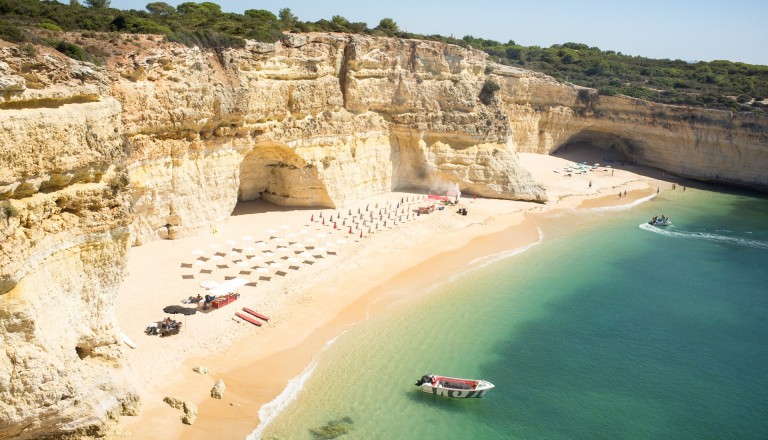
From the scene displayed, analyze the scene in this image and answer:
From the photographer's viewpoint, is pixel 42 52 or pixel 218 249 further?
pixel 218 249

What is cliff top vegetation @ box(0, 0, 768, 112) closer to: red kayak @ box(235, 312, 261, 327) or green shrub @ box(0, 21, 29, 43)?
green shrub @ box(0, 21, 29, 43)

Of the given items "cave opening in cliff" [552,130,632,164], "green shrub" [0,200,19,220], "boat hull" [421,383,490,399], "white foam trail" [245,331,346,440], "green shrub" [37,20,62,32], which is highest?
"green shrub" [37,20,62,32]

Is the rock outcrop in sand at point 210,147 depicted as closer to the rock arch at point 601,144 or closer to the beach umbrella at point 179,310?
the rock arch at point 601,144

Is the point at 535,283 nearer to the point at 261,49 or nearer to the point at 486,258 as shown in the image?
the point at 486,258

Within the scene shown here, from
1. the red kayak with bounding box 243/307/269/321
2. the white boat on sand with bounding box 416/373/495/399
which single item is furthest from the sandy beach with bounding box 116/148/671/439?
the white boat on sand with bounding box 416/373/495/399

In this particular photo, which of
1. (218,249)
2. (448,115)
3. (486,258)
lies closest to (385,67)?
(448,115)

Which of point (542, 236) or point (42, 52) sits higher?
point (42, 52)

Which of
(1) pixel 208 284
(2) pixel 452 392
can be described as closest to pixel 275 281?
(1) pixel 208 284

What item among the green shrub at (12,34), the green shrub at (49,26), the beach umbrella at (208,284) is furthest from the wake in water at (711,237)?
the green shrub at (12,34)
